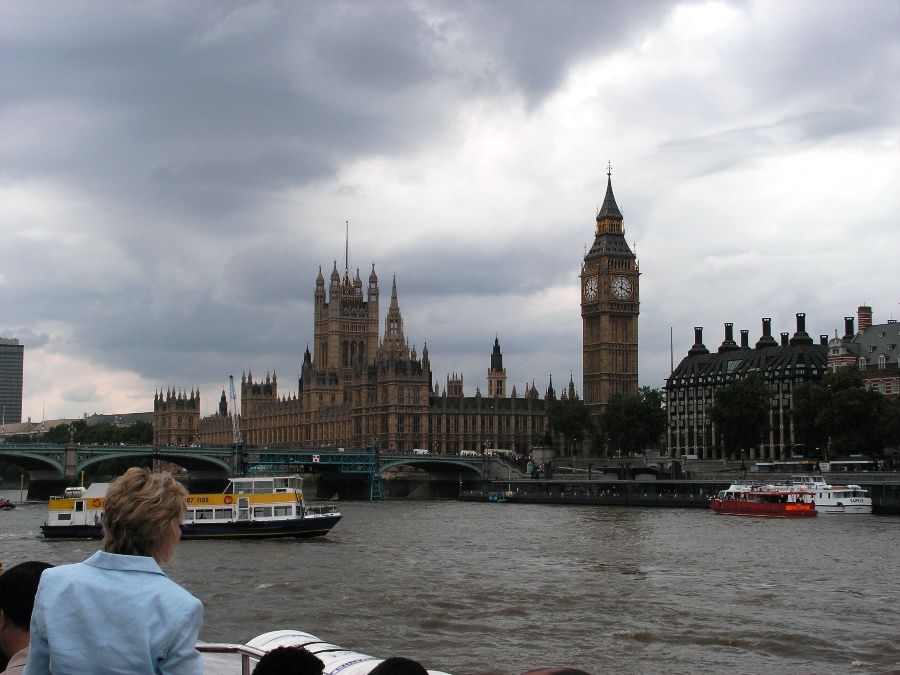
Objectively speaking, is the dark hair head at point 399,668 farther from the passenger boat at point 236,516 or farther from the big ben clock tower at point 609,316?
the big ben clock tower at point 609,316

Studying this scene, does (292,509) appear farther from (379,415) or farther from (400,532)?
(379,415)

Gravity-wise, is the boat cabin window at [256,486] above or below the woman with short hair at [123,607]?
below

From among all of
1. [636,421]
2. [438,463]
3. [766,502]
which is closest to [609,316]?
[636,421]

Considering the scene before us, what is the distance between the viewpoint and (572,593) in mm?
30016

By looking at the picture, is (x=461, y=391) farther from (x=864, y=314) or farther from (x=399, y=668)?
(x=399, y=668)

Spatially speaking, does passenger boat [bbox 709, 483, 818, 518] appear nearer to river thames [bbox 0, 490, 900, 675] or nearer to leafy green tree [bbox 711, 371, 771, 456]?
river thames [bbox 0, 490, 900, 675]

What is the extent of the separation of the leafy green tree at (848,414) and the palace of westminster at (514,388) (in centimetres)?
901

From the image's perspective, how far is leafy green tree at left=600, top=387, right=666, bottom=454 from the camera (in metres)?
104

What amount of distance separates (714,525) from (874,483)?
18214 mm

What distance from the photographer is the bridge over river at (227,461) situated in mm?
88875

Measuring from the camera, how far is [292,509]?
172ft

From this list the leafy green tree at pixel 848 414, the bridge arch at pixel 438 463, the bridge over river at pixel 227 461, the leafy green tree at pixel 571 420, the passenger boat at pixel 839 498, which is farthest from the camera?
the leafy green tree at pixel 571 420

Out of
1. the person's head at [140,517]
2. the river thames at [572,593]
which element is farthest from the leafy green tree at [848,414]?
the person's head at [140,517]

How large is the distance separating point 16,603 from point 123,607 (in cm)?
146
